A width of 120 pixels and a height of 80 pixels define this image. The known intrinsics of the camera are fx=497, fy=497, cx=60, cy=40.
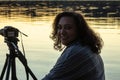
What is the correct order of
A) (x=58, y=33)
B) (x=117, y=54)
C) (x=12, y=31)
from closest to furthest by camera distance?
(x=58, y=33)
(x=12, y=31)
(x=117, y=54)

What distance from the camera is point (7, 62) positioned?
4.55 m

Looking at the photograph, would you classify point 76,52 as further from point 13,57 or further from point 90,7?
point 90,7

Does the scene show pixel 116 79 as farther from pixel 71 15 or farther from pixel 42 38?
pixel 42 38

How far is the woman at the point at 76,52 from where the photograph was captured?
128 inches

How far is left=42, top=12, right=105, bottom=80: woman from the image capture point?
10.7ft

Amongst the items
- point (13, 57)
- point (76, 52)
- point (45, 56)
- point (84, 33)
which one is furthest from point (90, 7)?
point (76, 52)

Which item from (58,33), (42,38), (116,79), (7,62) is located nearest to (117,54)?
(116,79)

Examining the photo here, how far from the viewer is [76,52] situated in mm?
3273

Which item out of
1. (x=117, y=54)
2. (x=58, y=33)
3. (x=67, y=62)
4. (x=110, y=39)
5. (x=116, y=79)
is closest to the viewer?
(x=67, y=62)

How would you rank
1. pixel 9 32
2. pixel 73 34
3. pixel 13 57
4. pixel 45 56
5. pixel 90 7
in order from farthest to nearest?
pixel 90 7
pixel 45 56
pixel 13 57
pixel 9 32
pixel 73 34

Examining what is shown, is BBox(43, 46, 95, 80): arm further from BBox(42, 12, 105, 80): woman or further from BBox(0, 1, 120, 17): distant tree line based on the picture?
BBox(0, 1, 120, 17): distant tree line

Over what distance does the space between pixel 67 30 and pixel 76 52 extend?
6.8 inches

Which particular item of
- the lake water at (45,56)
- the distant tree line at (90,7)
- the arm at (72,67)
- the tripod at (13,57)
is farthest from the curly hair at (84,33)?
the distant tree line at (90,7)

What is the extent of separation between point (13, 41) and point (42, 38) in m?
16.0
